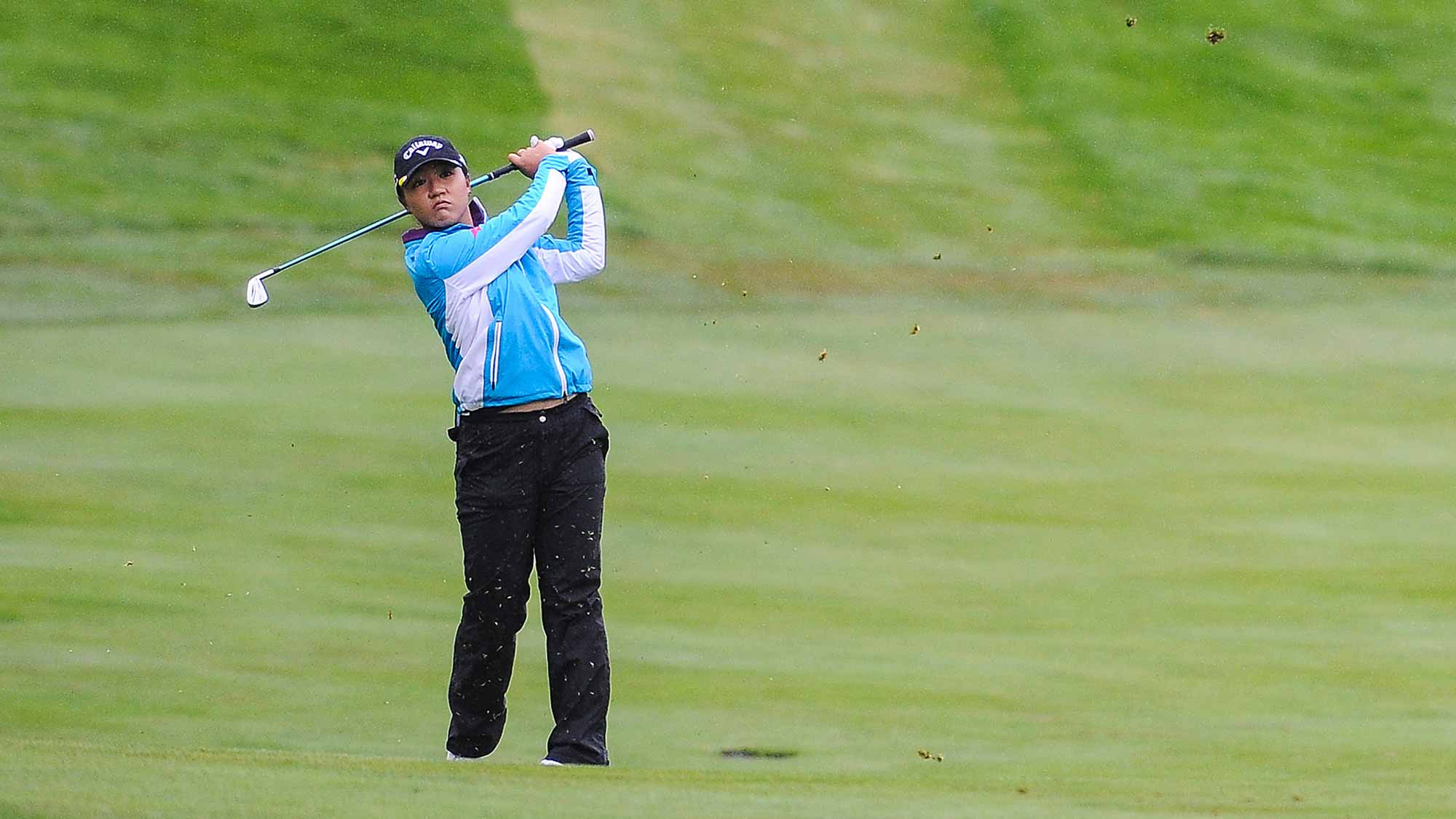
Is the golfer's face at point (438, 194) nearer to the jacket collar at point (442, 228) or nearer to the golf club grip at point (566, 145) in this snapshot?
the jacket collar at point (442, 228)

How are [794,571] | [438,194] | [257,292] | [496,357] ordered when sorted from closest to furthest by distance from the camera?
[496,357], [438,194], [257,292], [794,571]

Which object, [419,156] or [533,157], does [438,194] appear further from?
[533,157]

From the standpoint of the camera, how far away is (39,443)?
1000cm

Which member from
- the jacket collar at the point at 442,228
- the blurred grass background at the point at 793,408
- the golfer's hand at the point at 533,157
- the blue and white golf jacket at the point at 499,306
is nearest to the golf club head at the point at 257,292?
the jacket collar at the point at 442,228

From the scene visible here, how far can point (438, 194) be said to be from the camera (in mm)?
5719

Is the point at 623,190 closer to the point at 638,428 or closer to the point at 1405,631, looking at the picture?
the point at 638,428

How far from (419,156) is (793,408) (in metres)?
5.94

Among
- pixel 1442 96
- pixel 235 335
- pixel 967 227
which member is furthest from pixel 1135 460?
pixel 1442 96

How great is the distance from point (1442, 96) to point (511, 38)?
9544mm

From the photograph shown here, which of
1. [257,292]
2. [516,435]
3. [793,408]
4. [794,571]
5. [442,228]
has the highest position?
[442,228]

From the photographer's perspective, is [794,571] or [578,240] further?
[794,571]

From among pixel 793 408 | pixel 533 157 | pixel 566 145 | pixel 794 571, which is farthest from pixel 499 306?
pixel 793 408

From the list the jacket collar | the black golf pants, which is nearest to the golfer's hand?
the jacket collar

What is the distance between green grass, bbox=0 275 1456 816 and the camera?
5555mm
